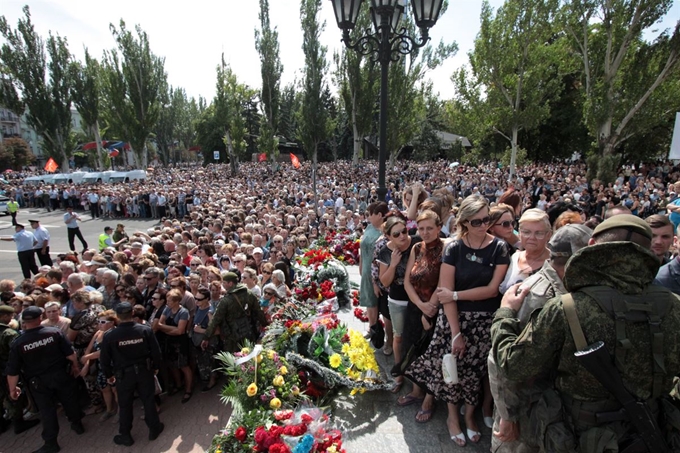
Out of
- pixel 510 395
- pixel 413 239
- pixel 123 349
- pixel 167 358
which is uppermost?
pixel 413 239

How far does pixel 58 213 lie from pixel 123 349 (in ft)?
81.0

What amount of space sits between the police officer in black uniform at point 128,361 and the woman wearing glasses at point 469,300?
3216mm

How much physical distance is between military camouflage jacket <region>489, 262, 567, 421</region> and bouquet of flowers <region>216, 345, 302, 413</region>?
1.95 m

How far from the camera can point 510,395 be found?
200 centimetres

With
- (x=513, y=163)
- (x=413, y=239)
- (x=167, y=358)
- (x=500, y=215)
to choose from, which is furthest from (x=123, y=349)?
(x=513, y=163)

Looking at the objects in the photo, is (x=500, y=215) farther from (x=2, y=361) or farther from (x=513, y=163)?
Result: (x=513, y=163)

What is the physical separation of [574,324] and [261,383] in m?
2.73

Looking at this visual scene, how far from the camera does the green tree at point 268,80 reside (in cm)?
3234

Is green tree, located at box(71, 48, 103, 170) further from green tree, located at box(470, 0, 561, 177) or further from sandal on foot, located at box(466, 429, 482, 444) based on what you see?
sandal on foot, located at box(466, 429, 482, 444)

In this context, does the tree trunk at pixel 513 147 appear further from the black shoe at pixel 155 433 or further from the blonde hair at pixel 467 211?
the black shoe at pixel 155 433

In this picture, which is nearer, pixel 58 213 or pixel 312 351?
pixel 312 351

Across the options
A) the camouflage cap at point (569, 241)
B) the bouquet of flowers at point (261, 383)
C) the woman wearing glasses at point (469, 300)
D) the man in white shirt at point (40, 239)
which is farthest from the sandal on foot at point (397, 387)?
→ the man in white shirt at point (40, 239)

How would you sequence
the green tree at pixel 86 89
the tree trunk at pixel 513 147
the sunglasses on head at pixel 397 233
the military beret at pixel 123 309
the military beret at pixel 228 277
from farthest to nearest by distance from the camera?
the green tree at pixel 86 89, the tree trunk at pixel 513 147, the military beret at pixel 228 277, the military beret at pixel 123 309, the sunglasses on head at pixel 397 233

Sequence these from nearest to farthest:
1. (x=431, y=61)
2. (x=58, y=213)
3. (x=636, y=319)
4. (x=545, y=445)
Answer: (x=636, y=319) → (x=545, y=445) → (x=58, y=213) → (x=431, y=61)
